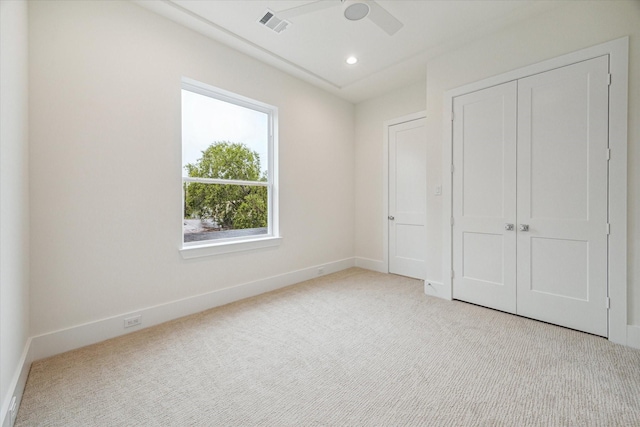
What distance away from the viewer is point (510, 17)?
8.46 feet

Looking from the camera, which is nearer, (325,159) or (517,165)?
(517,165)

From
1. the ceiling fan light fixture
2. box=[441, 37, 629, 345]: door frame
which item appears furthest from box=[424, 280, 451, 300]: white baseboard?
the ceiling fan light fixture

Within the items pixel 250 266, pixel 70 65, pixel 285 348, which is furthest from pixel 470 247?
pixel 70 65

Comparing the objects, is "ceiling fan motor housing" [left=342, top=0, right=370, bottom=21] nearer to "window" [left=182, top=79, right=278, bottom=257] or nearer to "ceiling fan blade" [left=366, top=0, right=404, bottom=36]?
"ceiling fan blade" [left=366, top=0, right=404, bottom=36]

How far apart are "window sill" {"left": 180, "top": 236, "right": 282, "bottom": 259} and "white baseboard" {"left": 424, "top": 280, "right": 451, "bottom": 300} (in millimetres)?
1894

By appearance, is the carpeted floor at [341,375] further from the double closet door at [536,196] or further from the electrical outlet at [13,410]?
the double closet door at [536,196]

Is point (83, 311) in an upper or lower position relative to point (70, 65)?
lower

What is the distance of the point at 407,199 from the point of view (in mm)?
4145

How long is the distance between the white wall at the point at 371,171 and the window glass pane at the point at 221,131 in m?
1.74

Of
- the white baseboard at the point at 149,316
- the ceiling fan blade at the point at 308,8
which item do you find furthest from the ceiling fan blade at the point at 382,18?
the white baseboard at the point at 149,316

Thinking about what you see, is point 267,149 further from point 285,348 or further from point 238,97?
point 285,348

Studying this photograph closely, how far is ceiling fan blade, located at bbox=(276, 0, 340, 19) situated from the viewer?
2.19 m

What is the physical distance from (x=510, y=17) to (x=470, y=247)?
7.25 ft

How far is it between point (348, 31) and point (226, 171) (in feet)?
6.40
